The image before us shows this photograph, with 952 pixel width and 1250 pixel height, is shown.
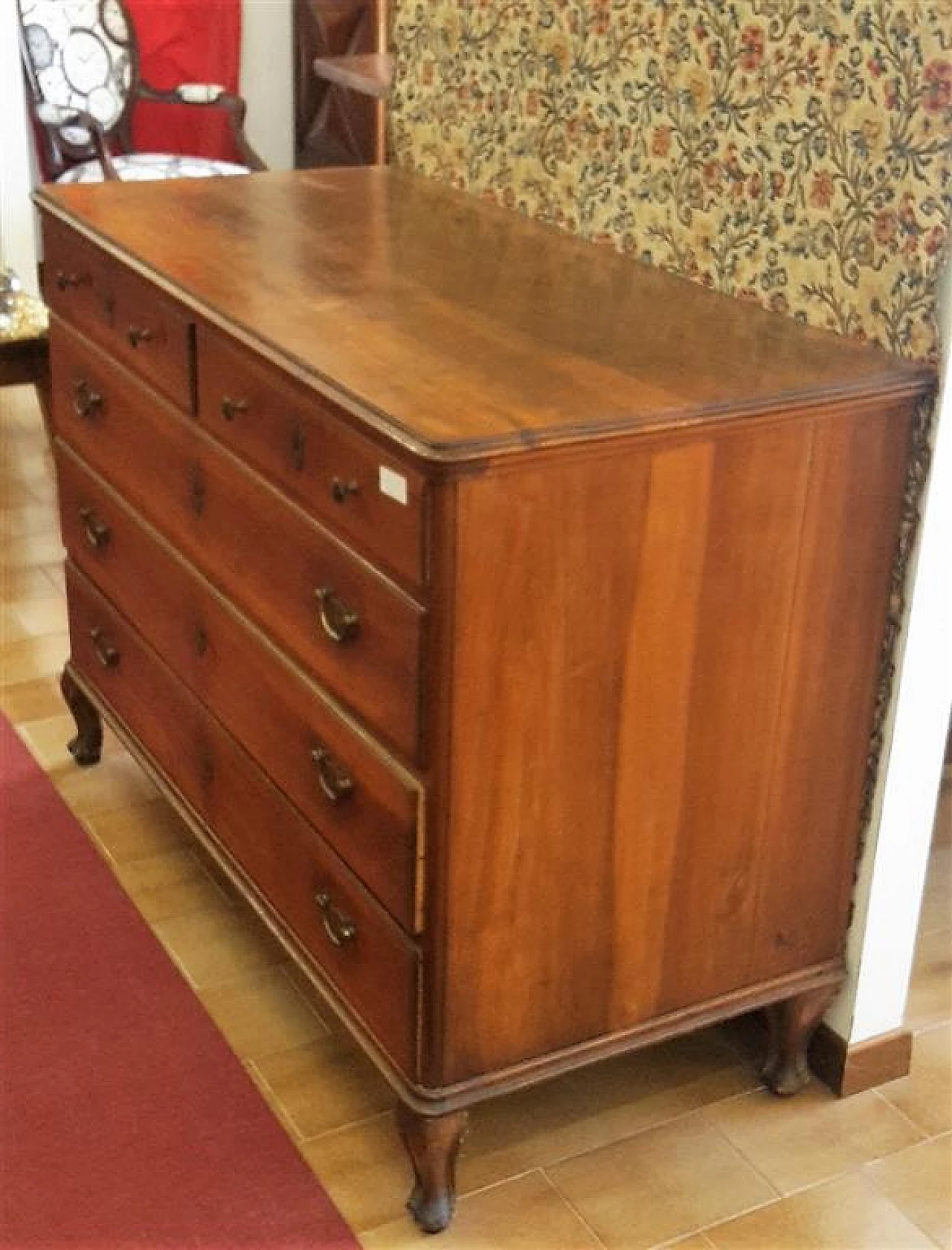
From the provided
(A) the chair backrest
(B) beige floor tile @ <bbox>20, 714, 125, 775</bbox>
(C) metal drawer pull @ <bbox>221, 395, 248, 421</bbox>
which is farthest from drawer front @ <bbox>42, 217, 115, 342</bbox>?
(A) the chair backrest

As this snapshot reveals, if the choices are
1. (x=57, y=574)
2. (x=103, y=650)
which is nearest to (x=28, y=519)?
(x=57, y=574)

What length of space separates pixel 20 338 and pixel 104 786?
1159 mm

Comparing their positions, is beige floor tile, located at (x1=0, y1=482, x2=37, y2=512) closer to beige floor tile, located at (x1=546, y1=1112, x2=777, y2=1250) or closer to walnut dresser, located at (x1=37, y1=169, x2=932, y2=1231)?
walnut dresser, located at (x1=37, y1=169, x2=932, y2=1231)

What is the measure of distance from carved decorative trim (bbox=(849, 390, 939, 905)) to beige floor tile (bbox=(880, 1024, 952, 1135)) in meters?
0.26

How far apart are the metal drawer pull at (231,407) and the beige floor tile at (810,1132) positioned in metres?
0.99

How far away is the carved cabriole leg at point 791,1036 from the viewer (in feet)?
6.23

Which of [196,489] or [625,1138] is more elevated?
[196,489]

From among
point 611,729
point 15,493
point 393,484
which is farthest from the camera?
point 15,493

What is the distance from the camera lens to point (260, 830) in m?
1.96

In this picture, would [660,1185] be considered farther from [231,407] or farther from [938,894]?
[231,407]

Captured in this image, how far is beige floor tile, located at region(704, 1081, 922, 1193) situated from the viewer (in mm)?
1854

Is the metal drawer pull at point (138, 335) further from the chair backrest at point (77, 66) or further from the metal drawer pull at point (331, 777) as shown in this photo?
the chair backrest at point (77, 66)

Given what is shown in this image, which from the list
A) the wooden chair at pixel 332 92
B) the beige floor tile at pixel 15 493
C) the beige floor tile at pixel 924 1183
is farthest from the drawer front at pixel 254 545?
the wooden chair at pixel 332 92

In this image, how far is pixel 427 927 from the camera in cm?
161
